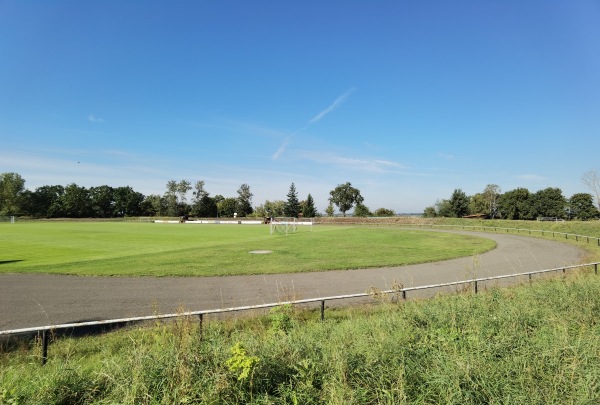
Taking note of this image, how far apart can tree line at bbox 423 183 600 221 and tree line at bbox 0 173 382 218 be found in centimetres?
3609

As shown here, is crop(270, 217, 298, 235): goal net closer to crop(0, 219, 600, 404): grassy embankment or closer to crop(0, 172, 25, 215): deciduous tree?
crop(0, 219, 600, 404): grassy embankment

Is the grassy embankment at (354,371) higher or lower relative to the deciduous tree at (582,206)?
lower

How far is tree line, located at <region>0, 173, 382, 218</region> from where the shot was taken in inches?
4948

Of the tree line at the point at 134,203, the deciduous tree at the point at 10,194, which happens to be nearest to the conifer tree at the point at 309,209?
the tree line at the point at 134,203

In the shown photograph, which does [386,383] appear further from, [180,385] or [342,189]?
[342,189]

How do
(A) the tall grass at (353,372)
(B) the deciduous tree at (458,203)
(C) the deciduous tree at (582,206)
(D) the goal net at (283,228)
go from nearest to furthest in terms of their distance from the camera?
(A) the tall grass at (353,372), (D) the goal net at (283,228), (C) the deciduous tree at (582,206), (B) the deciduous tree at (458,203)

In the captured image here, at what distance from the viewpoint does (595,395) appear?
145 inches

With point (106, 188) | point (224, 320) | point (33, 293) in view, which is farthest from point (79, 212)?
point (224, 320)

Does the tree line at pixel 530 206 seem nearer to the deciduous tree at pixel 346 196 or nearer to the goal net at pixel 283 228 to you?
the deciduous tree at pixel 346 196

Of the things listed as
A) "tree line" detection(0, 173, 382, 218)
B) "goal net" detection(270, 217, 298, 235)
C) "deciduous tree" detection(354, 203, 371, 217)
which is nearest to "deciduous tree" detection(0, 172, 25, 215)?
"tree line" detection(0, 173, 382, 218)

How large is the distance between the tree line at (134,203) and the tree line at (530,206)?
118ft

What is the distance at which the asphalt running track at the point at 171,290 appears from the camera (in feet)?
34.7

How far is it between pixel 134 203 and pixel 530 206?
152962 mm

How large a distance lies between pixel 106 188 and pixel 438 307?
162m
